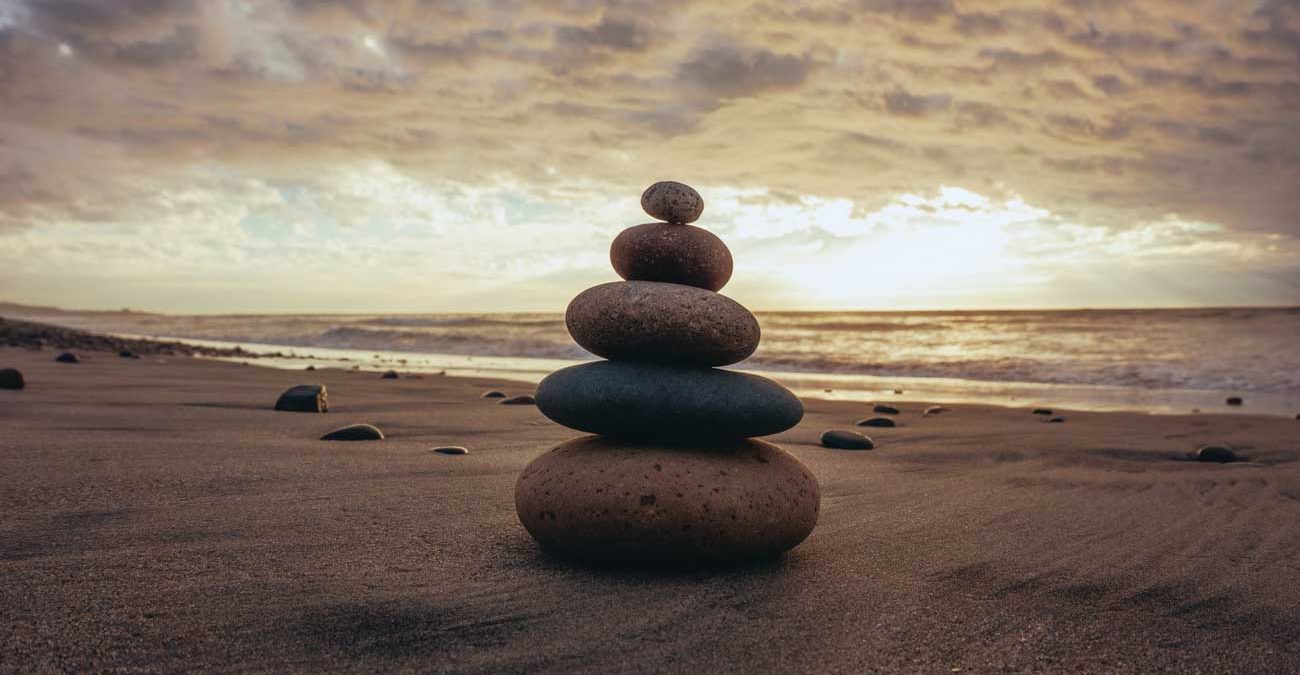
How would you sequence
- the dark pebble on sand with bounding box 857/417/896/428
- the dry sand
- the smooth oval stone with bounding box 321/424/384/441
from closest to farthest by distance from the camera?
1. the dry sand
2. the smooth oval stone with bounding box 321/424/384/441
3. the dark pebble on sand with bounding box 857/417/896/428

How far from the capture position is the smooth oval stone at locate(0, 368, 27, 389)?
7891 millimetres

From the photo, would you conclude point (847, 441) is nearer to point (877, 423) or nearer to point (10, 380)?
point (877, 423)

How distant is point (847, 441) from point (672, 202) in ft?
11.4

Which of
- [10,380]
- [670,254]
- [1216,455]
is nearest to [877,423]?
[1216,455]

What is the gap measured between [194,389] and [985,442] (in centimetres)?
802

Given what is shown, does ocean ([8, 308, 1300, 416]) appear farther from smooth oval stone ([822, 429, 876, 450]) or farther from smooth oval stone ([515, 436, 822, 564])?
smooth oval stone ([515, 436, 822, 564])

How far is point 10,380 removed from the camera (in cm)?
793

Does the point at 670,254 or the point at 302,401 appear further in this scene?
the point at 302,401

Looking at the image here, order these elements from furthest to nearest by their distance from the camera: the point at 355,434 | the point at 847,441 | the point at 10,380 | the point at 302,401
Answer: the point at 10,380 < the point at 302,401 < the point at 847,441 < the point at 355,434

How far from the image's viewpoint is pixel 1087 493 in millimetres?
4734

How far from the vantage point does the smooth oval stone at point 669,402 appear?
3279mm

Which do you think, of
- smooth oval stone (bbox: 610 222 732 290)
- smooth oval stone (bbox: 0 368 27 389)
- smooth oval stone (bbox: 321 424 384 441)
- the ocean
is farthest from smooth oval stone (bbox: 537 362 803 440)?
the ocean

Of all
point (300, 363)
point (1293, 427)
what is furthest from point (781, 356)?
point (1293, 427)

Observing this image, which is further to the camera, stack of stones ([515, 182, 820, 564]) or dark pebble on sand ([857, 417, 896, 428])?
dark pebble on sand ([857, 417, 896, 428])
